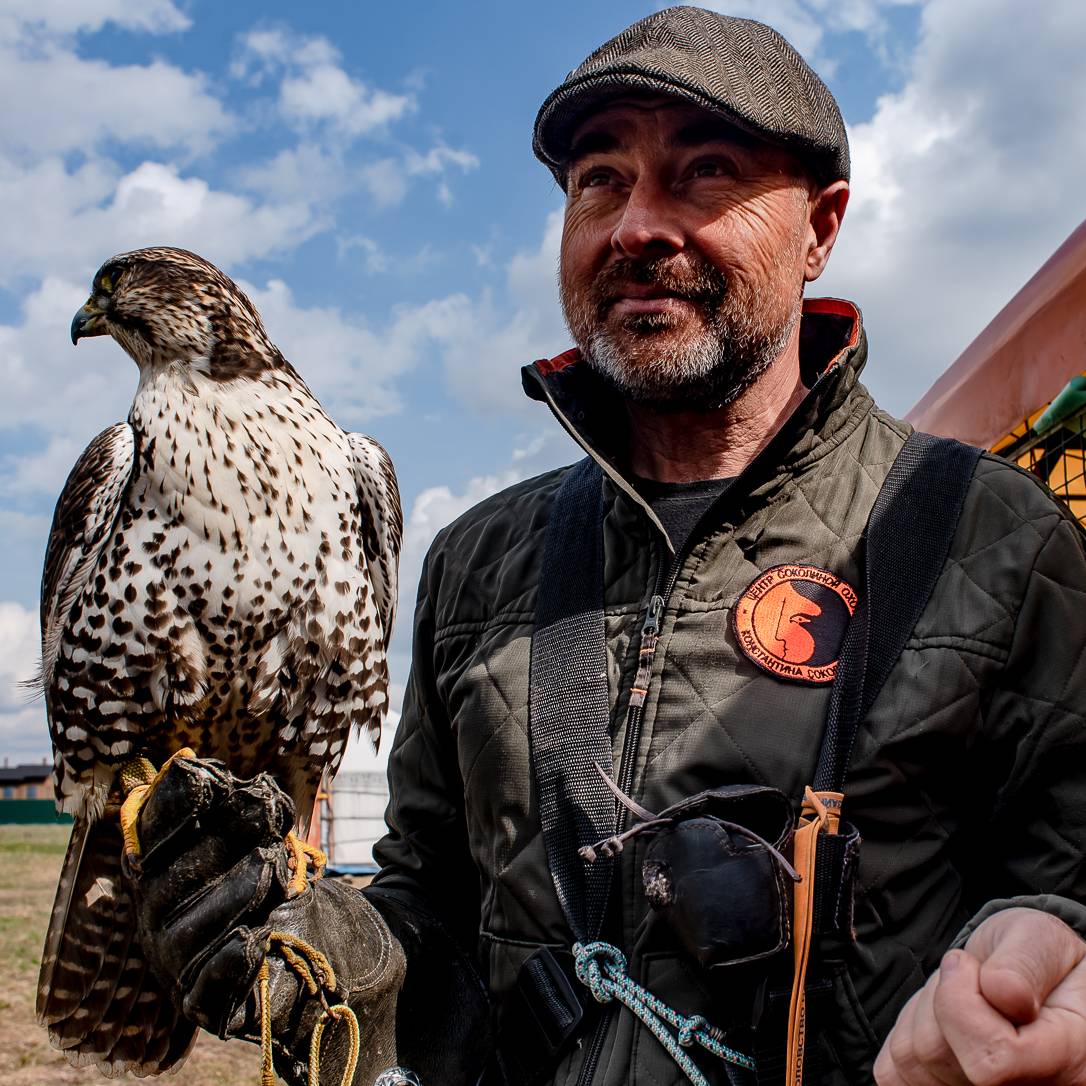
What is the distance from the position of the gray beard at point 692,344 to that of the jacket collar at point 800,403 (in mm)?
114

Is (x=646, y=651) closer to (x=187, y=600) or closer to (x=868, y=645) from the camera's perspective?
(x=868, y=645)

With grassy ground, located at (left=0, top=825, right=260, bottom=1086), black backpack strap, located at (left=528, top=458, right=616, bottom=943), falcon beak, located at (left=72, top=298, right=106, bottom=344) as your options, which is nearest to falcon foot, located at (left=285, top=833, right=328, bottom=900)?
black backpack strap, located at (left=528, top=458, right=616, bottom=943)

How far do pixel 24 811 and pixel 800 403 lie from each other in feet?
150

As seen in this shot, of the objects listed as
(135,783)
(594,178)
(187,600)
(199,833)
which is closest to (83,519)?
(187,600)

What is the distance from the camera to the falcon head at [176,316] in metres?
2.87

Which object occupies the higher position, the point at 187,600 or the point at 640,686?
the point at 187,600

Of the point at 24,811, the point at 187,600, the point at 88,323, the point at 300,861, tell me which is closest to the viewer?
the point at 300,861

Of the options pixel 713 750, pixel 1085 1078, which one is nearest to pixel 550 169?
pixel 713 750

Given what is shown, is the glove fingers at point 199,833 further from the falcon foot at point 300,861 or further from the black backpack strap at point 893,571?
the black backpack strap at point 893,571

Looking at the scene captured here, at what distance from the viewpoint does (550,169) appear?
2.18 m

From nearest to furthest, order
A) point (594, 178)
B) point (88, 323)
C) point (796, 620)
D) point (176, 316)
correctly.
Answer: point (796, 620) < point (594, 178) < point (176, 316) < point (88, 323)

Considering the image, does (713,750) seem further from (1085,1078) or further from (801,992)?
(1085,1078)

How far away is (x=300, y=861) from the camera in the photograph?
224cm

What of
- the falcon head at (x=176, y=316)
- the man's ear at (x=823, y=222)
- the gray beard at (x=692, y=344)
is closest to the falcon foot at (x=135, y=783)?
the falcon head at (x=176, y=316)
